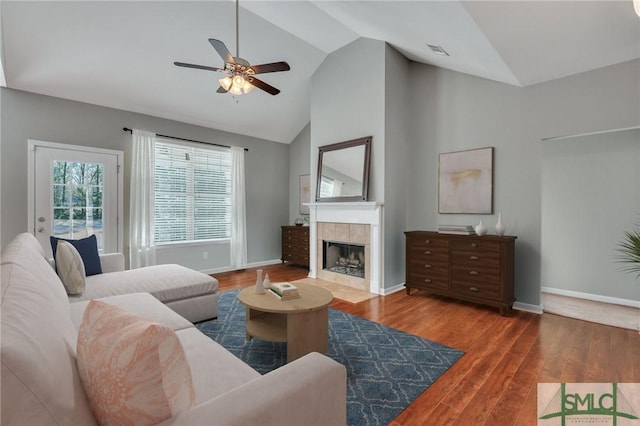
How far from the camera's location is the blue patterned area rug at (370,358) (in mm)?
1825

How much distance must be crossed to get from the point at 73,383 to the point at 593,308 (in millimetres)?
4788

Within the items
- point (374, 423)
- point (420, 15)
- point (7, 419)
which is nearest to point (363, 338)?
point (374, 423)

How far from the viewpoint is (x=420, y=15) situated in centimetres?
272

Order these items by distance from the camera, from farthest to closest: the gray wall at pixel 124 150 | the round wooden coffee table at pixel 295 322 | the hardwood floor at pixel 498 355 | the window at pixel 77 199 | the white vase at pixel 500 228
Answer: the window at pixel 77 199
the gray wall at pixel 124 150
the white vase at pixel 500 228
the round wooden coffee table at pixel 295 322
the hardwood floor at pixel 498 355

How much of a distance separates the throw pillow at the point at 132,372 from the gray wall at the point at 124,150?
409 centimetres

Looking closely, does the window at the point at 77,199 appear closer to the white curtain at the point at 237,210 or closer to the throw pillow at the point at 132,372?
the white curtain at the point at 237,210

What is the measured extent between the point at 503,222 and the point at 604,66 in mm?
1811

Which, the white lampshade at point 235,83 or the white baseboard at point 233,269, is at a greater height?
→ the white lampshade at point 235,83

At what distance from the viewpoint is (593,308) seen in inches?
138

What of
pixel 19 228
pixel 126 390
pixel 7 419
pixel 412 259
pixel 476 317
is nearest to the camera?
pixel 7 419

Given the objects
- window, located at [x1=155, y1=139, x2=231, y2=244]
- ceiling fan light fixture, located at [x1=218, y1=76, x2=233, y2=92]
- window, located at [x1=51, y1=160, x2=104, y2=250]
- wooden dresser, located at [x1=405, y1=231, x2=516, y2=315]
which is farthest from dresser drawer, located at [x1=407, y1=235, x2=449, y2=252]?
window, located at [x1=51, y1=160, x2=104, y2=250]

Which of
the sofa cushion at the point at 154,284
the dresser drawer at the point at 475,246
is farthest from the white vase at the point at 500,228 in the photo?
the sofa cushion at the point at 154,284

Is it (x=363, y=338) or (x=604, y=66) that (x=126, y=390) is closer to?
(x=363, y=338)

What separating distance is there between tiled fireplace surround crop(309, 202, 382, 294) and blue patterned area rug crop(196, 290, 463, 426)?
1174mm
